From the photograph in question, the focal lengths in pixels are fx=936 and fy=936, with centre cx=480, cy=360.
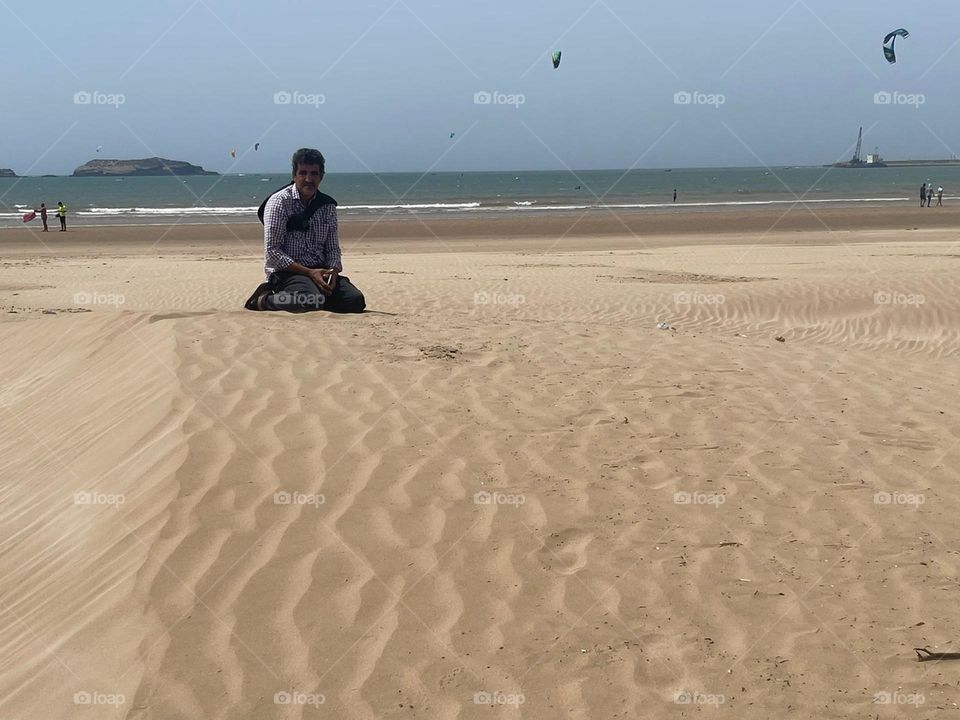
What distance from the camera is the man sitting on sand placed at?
331 inches

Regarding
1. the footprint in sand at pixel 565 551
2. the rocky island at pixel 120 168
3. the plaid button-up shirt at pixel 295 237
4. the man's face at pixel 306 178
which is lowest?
the rocky island at pixel 120 168

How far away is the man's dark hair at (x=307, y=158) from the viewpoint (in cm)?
827

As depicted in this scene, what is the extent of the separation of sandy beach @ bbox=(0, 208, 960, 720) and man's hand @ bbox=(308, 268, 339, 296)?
33 centimetres

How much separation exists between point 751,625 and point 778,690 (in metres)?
0.42

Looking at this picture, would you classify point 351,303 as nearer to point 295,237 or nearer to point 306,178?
point 295,237

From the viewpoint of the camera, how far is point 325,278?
8797 mm

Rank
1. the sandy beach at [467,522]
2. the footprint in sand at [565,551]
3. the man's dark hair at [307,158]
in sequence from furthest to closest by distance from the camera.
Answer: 1. the man's dark hair at [307,158]
2. the footprint in sand at [565,551]
3. the sandy beach at [467,522]

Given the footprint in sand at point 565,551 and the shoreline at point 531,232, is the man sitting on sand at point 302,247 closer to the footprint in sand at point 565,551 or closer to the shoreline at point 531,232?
the footprint in sand at point 565,551

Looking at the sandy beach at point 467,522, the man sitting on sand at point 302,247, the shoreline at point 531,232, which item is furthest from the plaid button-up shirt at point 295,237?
the shoreline at point 531,232

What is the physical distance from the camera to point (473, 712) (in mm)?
3531

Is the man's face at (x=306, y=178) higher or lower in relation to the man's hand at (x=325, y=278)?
higher

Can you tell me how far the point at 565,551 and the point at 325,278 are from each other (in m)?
4.99

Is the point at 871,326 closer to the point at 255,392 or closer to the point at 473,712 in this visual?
the point at 255,392

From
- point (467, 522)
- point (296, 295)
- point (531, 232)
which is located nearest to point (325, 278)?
point (296, 295)
